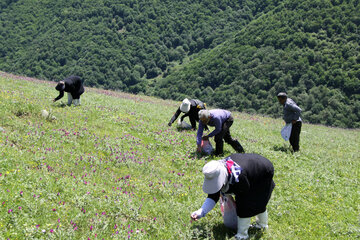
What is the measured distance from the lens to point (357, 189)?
9211 mm

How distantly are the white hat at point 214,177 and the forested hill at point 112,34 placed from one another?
9149 cm

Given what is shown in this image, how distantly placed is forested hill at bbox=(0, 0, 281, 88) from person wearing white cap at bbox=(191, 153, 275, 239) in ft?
300

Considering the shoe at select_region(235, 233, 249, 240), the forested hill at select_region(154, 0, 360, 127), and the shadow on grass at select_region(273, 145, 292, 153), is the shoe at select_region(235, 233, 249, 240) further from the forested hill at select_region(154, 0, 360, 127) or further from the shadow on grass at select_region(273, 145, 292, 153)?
the forested hill at select_region(154, 0, 360, 127)

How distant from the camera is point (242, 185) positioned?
5.33m

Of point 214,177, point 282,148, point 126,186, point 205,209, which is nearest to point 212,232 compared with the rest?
point 205,209

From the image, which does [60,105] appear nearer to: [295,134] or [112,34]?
[295,134]

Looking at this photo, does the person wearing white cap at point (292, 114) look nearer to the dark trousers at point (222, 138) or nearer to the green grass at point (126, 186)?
the green grass at point (126, 186)

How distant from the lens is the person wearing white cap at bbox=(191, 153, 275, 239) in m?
5.12

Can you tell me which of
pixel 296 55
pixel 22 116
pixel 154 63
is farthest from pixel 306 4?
pixel 22 116

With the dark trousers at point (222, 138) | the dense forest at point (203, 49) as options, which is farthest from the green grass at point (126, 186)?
the dense forest at point (203, 49)

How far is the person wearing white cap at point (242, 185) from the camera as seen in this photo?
512 cm

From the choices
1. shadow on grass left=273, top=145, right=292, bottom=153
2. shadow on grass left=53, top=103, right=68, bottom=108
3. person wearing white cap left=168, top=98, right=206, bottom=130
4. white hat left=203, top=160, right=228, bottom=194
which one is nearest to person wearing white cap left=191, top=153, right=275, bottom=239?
white hat left=203, top=160, right=228, bottom=194

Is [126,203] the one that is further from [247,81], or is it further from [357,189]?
[247,81]

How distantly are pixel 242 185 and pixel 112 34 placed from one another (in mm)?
127454
